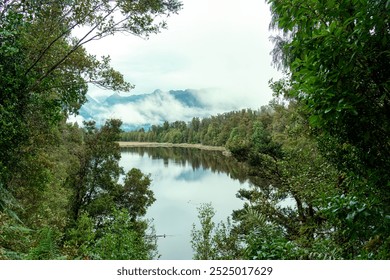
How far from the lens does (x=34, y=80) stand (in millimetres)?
4934

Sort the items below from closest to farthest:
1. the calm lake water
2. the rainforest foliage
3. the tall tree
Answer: the tall tree
the rainforest foliage
the calm lake water

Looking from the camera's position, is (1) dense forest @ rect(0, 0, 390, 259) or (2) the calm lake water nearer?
(1) dense forest @ rect(0, 0, 390, 259)

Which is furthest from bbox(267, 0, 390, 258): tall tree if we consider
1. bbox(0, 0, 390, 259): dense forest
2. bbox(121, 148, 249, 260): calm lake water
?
bbox(121, 148, 249, 260): calm lake water

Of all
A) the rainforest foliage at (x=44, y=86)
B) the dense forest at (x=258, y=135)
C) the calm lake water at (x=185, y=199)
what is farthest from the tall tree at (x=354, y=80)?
the calm lake water at (x=185, y=199)

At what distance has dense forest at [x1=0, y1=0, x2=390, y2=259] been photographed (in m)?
1.75

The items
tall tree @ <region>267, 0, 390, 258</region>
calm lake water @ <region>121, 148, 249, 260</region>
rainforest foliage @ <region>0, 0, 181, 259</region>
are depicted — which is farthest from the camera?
calm lake water @ <region>121, 148, 249, 260</region>

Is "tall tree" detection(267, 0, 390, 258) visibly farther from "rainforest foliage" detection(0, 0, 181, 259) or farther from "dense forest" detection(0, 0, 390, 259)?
"rainforest foliage" detection(0, 0, 181, 259)

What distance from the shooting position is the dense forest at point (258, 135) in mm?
1747

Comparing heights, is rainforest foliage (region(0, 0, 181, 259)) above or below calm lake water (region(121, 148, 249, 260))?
above

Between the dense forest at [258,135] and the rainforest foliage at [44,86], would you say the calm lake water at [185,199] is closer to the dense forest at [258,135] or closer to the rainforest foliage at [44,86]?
the dense forest at [258,135]

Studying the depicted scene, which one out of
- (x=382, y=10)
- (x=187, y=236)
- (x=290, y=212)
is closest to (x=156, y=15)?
(x=382, y=10)
